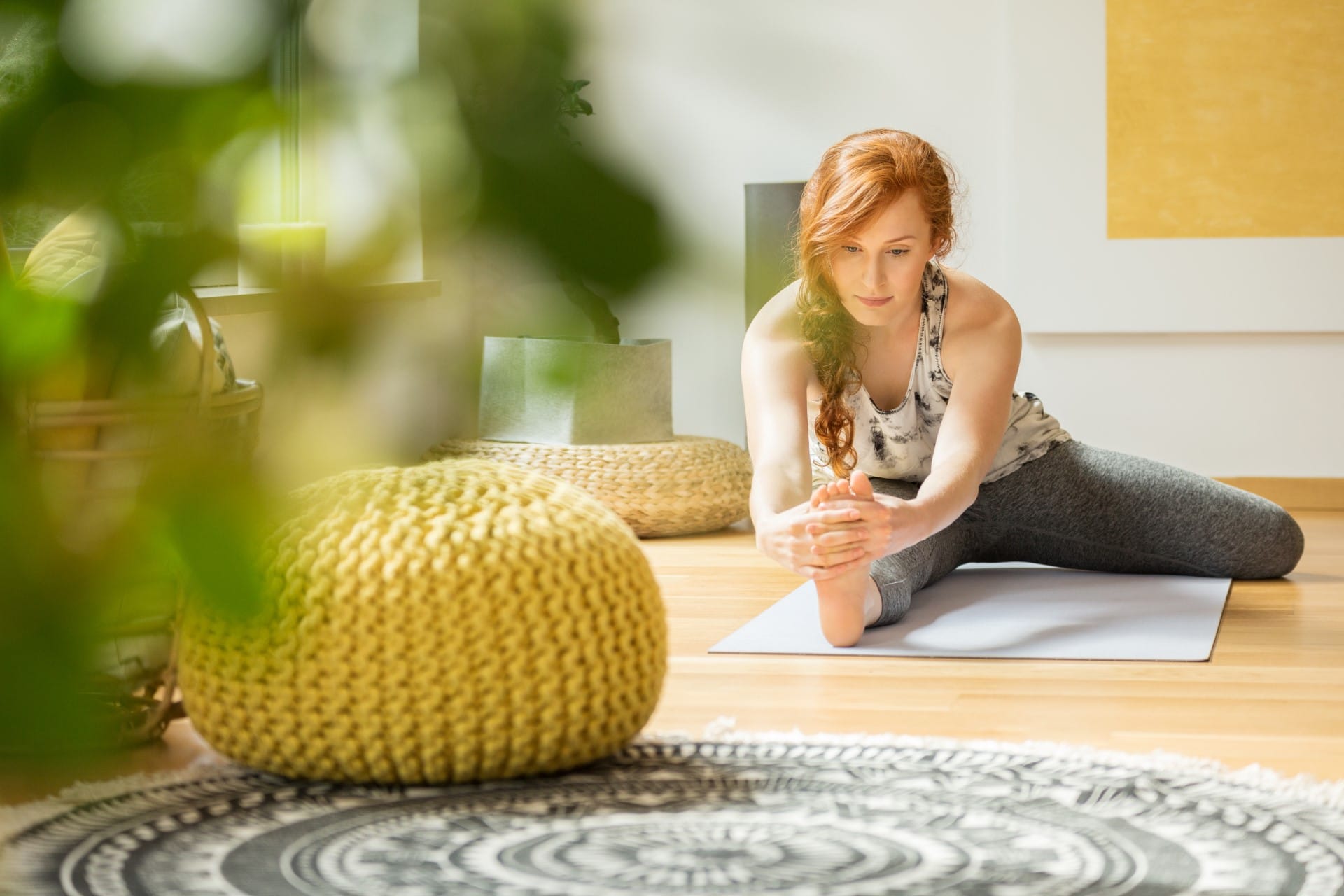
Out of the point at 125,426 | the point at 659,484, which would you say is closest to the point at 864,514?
the point at 659,484

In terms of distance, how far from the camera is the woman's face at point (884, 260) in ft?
6.80

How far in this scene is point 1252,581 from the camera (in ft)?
8.74

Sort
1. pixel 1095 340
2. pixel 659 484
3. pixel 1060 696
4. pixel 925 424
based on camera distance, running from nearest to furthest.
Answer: pixel 1060 696, pixel 925 424, pixel 659 484, pixel 1095 340

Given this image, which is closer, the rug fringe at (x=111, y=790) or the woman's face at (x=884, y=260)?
the rug fringe at (x=111, y=790)

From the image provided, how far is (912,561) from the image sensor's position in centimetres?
235

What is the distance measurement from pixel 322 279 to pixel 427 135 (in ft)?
0.09

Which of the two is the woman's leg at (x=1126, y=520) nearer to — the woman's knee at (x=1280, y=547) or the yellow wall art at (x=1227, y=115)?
the woman's knee at (x=1280, y=547)

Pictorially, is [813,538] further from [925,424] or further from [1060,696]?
[925,424]

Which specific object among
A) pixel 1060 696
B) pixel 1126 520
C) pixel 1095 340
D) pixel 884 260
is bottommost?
pixel 1060 696

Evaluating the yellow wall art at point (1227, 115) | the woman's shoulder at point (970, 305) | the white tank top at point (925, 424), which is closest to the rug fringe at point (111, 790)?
the white tank top at point (925, 424)

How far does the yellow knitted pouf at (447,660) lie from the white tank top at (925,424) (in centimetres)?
98

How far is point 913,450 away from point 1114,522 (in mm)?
419

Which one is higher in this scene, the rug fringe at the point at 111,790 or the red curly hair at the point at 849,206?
the red curly hair at the point at 849,206

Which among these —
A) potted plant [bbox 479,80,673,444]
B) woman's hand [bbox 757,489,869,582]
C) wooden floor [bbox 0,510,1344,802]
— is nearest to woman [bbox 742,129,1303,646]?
woman's hand [bbox 757,489,869,582]
